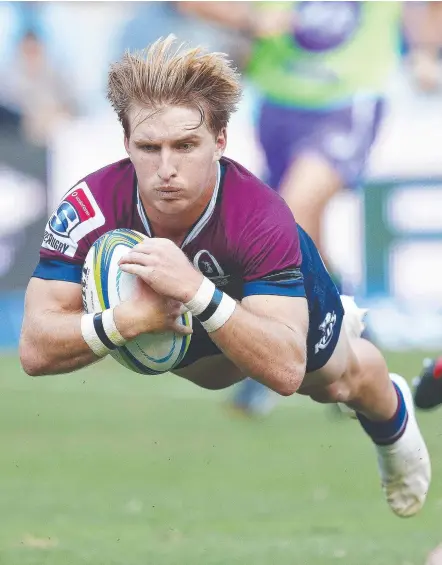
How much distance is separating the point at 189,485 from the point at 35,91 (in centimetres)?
732

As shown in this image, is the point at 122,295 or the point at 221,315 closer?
the point at 221,315

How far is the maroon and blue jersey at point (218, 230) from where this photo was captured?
4730mm

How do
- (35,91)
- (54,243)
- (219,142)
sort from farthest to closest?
(35,91) → (54,243) → (219,142)

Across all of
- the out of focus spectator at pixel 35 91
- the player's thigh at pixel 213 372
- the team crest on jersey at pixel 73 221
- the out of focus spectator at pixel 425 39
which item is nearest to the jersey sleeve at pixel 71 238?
the team crest on jersey at pixel 73 221

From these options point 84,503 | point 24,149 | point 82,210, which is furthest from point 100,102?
point 82,210

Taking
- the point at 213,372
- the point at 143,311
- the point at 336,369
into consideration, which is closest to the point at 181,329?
the point at 143,311

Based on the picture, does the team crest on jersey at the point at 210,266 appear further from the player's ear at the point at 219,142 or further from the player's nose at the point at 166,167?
the player's nose at the point at 166,167

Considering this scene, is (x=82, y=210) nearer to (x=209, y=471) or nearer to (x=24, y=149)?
(x=209, y=471)

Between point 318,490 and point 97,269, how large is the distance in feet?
10.9

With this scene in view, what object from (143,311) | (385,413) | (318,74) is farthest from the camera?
(318,74)

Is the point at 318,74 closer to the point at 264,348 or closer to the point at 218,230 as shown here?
the point at 218,230

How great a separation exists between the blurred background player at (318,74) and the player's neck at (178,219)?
7799 mm

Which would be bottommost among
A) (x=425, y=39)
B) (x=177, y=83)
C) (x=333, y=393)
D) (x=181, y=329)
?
(x=333, y=393)

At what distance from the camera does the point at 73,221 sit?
16.0ft
